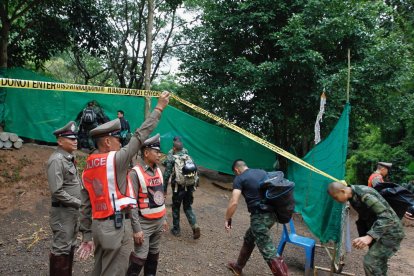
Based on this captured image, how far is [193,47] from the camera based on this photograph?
1118 cm

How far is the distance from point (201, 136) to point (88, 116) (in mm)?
3198

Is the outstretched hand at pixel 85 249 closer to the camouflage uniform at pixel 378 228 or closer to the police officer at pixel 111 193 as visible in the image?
the police officer at pixel 111 193

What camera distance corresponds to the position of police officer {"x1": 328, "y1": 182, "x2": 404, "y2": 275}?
3.63 m

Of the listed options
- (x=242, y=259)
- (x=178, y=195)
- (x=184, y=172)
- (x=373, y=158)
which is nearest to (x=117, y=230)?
(x=242, y=259)

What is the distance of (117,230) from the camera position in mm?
2756

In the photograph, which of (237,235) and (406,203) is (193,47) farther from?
(406,203)

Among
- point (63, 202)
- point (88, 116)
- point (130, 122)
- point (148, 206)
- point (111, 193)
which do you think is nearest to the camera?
point (111, 193)

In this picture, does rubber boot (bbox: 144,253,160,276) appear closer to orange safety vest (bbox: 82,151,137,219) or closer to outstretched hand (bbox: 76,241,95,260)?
outstretched hand (bbox: 76,241,95,260)

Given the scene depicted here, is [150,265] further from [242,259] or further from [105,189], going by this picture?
[105,189]

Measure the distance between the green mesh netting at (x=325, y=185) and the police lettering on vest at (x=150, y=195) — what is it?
8.29 feet

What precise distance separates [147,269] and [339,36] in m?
7.39

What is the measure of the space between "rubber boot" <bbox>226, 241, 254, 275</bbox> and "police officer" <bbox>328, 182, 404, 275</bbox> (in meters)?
1.46

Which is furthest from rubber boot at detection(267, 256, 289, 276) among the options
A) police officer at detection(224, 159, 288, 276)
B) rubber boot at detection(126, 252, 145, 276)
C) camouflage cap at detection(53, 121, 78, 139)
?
camouflage cap at detection(53, 121, 78, 139)

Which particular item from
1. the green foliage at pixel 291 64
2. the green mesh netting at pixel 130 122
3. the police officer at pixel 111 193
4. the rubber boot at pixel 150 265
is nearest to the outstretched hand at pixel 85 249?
the police officer at pixel 111 193
